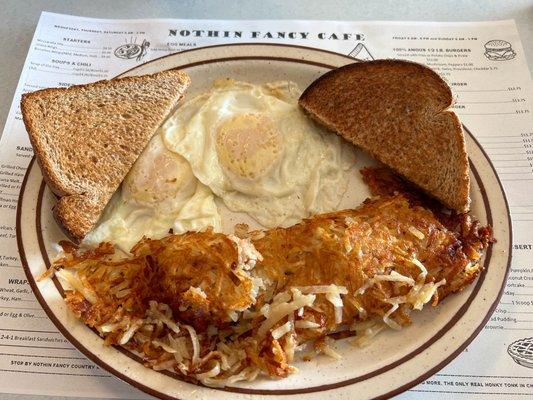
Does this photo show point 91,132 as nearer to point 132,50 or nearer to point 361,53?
point 132,50

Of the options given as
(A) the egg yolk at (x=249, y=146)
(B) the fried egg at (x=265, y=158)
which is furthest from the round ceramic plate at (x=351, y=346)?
(A) the egg yolk at (x=249, y=146)

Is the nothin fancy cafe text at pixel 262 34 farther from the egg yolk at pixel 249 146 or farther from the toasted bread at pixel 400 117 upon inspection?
the egg yolk at pixel 249 146

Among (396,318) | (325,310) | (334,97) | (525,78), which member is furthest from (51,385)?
(525,78)

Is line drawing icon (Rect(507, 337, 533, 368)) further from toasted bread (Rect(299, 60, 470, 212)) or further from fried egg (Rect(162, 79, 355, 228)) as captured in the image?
fried egg (Rect(162, 79, 355, 228))

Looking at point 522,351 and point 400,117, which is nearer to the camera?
point 522,351

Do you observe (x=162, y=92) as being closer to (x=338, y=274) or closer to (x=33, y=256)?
(x=33, y=256)

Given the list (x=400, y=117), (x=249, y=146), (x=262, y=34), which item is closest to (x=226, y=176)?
(x=249, y=146)

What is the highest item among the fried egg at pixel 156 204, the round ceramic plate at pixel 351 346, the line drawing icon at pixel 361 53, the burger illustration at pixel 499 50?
the burger illustration at pixel 499 50
